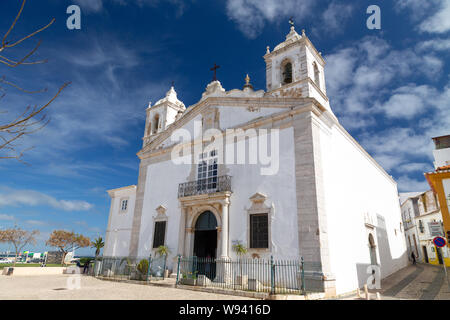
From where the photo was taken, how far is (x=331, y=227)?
37.5ft

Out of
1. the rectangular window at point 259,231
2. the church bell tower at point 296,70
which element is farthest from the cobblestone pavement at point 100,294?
the church bell tower at point 296,70

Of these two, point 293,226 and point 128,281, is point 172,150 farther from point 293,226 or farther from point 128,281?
point 293,226

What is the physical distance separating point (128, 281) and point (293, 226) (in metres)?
8.49

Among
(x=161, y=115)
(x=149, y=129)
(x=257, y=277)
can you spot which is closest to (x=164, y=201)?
(x=257, y=277)

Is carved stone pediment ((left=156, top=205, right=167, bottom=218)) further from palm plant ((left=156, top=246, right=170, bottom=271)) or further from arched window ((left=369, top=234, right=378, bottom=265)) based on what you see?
arched window ((left=369, top=234, right=378, bottom=265))

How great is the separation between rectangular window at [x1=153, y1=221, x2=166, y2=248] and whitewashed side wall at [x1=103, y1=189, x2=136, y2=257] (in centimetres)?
327

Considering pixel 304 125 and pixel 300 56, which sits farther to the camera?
pixel 300 56

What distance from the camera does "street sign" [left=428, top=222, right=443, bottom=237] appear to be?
27.1 meters

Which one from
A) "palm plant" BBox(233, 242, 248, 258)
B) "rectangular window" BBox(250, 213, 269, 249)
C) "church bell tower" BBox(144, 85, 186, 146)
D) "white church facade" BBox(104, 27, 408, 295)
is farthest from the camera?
"church bell tower" BBox(144, 85, 186, 146)

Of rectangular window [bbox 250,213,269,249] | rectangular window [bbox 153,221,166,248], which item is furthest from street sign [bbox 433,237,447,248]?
rectangular window [bbox 153,221,166,248]
